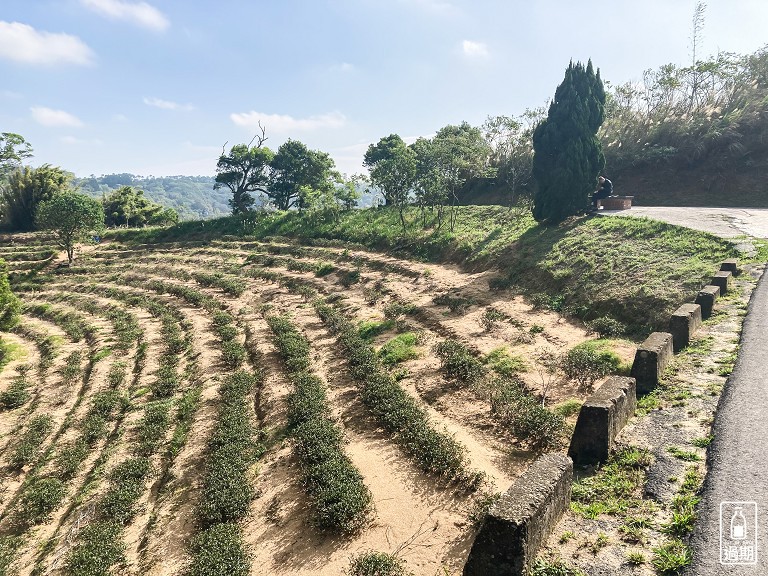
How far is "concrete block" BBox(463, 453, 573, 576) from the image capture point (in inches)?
208

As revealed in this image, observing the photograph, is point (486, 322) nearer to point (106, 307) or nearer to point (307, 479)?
point (307, 479)

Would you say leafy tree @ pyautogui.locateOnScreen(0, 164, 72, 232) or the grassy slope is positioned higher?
leafy tree @ pyautogui.locateOnScreen(0, 164, 72, 232)

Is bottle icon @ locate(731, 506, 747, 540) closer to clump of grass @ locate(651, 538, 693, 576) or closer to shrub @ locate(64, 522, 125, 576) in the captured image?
clump of grass @ locate(651, 538, 693, 576)

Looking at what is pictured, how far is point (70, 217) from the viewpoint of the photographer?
39.2 metres

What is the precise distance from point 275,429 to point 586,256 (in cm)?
1570

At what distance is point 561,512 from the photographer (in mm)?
6254

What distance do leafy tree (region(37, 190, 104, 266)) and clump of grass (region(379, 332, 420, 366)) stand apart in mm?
37559

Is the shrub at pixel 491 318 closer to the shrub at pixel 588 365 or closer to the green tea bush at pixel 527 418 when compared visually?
the shrub at pixel 588 365

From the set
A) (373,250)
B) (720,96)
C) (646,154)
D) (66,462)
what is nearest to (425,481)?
(66,462)

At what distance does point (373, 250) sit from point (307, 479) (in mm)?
25157

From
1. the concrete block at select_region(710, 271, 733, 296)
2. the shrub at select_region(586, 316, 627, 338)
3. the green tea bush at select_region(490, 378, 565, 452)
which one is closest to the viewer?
the green tea bush at select_region(490, 378, 565, 452)

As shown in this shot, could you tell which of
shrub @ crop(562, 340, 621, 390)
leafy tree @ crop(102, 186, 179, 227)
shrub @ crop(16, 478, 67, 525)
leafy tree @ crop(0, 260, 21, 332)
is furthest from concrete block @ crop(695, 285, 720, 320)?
leafy tree @ crop(102, 186, 179, 227)

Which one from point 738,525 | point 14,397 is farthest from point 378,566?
point 14,397

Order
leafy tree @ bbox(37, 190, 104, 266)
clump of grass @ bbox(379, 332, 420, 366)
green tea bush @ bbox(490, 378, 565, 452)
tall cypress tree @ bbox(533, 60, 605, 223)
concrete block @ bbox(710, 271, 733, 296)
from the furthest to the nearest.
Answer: leafy tree @ bbox(37, 190, 104, 266), tall cypress tree @ bbox(533, 60, 605, 223), clump of grass @ bbox(379, 332, 420, 366), concrete block @ bbox(710, 271, 733, 296), green tea bush @ bbox(490, 378, 565, 452)
